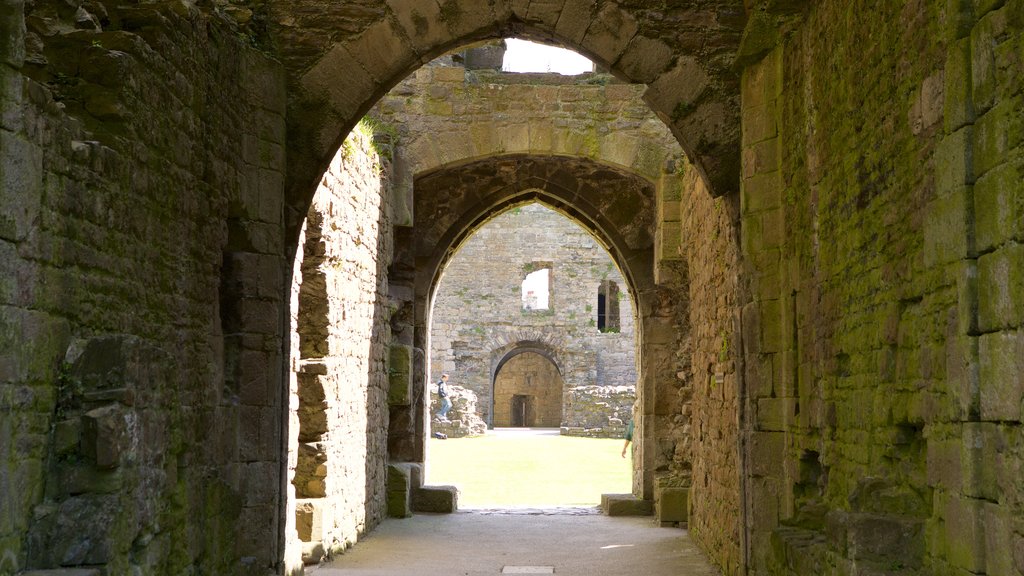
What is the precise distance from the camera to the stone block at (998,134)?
2863mm

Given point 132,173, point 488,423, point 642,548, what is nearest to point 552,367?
point 488,423

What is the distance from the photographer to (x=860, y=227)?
173 inches

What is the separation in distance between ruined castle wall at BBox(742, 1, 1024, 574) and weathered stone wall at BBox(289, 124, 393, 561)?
330 cm

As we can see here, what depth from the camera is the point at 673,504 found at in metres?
10.8

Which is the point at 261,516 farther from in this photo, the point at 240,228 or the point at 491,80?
the point at 491,80

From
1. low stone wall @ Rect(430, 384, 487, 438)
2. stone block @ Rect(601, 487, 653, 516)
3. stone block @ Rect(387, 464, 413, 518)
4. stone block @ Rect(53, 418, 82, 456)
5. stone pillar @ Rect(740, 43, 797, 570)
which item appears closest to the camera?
stone block @ Rect(53, 418, 82, 456)

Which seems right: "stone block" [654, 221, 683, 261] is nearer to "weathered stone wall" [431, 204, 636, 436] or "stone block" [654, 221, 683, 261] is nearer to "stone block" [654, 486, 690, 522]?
"stone block" [654, 486, 690, 522]

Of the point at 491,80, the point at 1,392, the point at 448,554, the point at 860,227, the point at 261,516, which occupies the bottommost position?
the point at 448,554

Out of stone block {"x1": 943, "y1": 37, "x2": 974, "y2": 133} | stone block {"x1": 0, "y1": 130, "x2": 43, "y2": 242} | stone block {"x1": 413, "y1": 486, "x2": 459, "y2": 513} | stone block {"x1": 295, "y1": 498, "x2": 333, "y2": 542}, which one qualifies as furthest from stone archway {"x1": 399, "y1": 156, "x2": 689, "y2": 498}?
stone block {"x1": 0, "y1": 130, "x2": 43, "y2": 242}

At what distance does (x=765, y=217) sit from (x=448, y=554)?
4.31m

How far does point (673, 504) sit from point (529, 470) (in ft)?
19.8

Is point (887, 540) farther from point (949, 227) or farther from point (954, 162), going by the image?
point (954, 162)

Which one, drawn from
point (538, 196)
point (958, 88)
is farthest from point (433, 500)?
point (958, 88)

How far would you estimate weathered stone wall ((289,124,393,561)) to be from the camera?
25.7 feet
